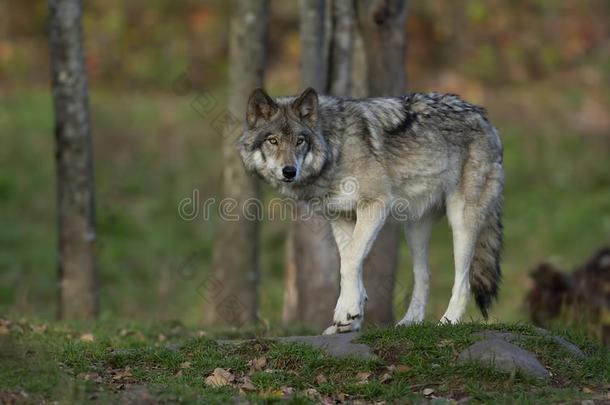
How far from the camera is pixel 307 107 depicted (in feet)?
27.3

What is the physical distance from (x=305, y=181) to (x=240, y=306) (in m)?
5.32

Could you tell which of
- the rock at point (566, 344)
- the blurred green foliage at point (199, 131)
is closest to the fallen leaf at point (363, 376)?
the rock at point (566, 344)

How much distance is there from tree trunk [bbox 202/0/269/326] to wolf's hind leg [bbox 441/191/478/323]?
4.54 m

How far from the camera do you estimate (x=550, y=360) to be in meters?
7.39

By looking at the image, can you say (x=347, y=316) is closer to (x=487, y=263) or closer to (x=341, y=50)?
(x=487, y=263)

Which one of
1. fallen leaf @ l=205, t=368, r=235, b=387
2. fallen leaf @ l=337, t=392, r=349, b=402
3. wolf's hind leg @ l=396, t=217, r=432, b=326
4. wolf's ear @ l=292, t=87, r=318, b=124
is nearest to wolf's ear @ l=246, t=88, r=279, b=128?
wolf's ear @ l=292, t=87, r=318, b=124

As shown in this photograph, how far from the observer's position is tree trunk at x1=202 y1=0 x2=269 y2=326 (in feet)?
42.4

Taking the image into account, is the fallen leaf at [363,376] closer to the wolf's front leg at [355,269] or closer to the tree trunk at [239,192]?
the wolf's front leg at [355,269]

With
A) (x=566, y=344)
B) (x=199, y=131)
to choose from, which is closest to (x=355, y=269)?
(x=566, y=344)

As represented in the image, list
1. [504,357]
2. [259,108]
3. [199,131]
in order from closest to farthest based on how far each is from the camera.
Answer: [504,357]
[259,108]
[199,131]

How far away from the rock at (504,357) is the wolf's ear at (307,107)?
2.49 metres

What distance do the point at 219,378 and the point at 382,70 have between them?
5532 mm

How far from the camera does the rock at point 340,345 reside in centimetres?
739

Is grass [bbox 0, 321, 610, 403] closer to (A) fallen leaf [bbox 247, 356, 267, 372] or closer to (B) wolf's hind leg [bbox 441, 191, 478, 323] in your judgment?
Answer: (A) fallen leaf [bbox 247, 356, 267, 372]
